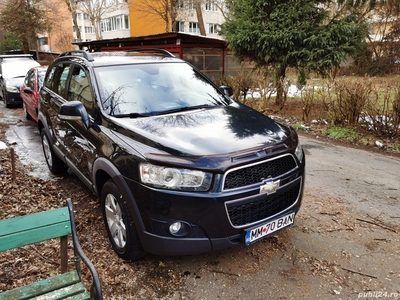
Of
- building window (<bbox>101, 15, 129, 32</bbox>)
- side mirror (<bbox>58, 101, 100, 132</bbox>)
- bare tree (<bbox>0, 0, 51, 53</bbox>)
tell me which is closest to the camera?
side mirror (<bbox>58, 101, 100, 132</bbox>)

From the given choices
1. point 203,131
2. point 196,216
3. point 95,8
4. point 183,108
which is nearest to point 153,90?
point 183,108

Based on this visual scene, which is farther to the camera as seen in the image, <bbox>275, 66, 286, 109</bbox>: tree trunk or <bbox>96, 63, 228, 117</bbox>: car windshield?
<bbox>275, 66, 286, 109</bbox>: tree trunk

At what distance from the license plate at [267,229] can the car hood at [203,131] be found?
67 cm

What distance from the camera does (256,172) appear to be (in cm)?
256

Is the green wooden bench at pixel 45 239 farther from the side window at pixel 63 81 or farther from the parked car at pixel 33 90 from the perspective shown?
the parked car at pixel 33 90

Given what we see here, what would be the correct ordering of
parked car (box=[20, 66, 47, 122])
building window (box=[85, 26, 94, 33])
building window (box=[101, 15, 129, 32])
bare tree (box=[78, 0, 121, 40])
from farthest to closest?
building window (box=[85, 26, 94, 33]) < building window (box=[101, 15, 129, 32]) < bare tree (box=[78, 0, 121, 40]) < parked car (box=[20, 66, 47, 122])

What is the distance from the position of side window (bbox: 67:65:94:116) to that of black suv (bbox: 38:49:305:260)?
23 mm

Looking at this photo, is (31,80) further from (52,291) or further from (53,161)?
(52,291)

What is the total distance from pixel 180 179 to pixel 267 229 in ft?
2.93

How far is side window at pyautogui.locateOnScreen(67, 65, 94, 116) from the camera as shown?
342 centimetres

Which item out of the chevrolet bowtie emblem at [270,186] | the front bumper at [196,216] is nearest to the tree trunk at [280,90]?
the chevrolet bowtie emblem at [270,186]

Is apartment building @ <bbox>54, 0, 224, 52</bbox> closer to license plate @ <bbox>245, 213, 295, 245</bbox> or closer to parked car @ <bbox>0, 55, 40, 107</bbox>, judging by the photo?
parked car @ <bbox>0, 55, 40, 107</bbox>

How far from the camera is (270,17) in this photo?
32.2 ft

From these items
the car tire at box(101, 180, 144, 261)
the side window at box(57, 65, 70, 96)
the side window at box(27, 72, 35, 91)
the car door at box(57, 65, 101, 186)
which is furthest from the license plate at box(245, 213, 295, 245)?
the side window at box(27, 72, 35, 91)
